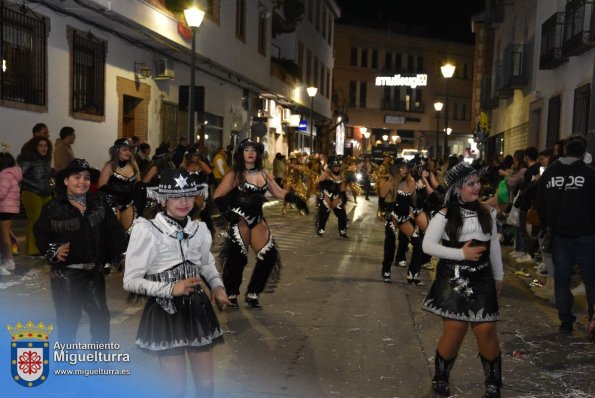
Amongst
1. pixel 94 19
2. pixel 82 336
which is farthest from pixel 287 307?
pixel 94 19

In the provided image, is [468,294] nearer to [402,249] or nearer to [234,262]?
[234,262]

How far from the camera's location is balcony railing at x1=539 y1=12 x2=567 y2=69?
714 inches

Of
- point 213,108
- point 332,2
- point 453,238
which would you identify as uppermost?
point 332,2

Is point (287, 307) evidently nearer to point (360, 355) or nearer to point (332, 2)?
point (360, 355)

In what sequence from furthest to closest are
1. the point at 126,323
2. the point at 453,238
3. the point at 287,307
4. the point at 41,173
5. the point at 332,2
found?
the point at 332,2, the point at 41,173, the point at 287,307, the point at 126,323, the point at 453,238

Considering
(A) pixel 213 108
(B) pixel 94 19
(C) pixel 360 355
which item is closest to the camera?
(C) pixel 360 355

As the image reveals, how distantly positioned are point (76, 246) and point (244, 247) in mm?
2888

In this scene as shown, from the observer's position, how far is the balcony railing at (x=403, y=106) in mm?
67875

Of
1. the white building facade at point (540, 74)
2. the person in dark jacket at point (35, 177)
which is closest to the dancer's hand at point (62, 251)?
the person in dark jacket at point (35, 177)

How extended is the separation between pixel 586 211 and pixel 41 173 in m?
7.52

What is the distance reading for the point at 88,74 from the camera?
52.9 ft

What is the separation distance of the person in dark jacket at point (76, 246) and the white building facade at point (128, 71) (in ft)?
28.5

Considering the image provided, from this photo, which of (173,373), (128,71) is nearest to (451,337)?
(173,373)

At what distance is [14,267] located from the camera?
365 inches
